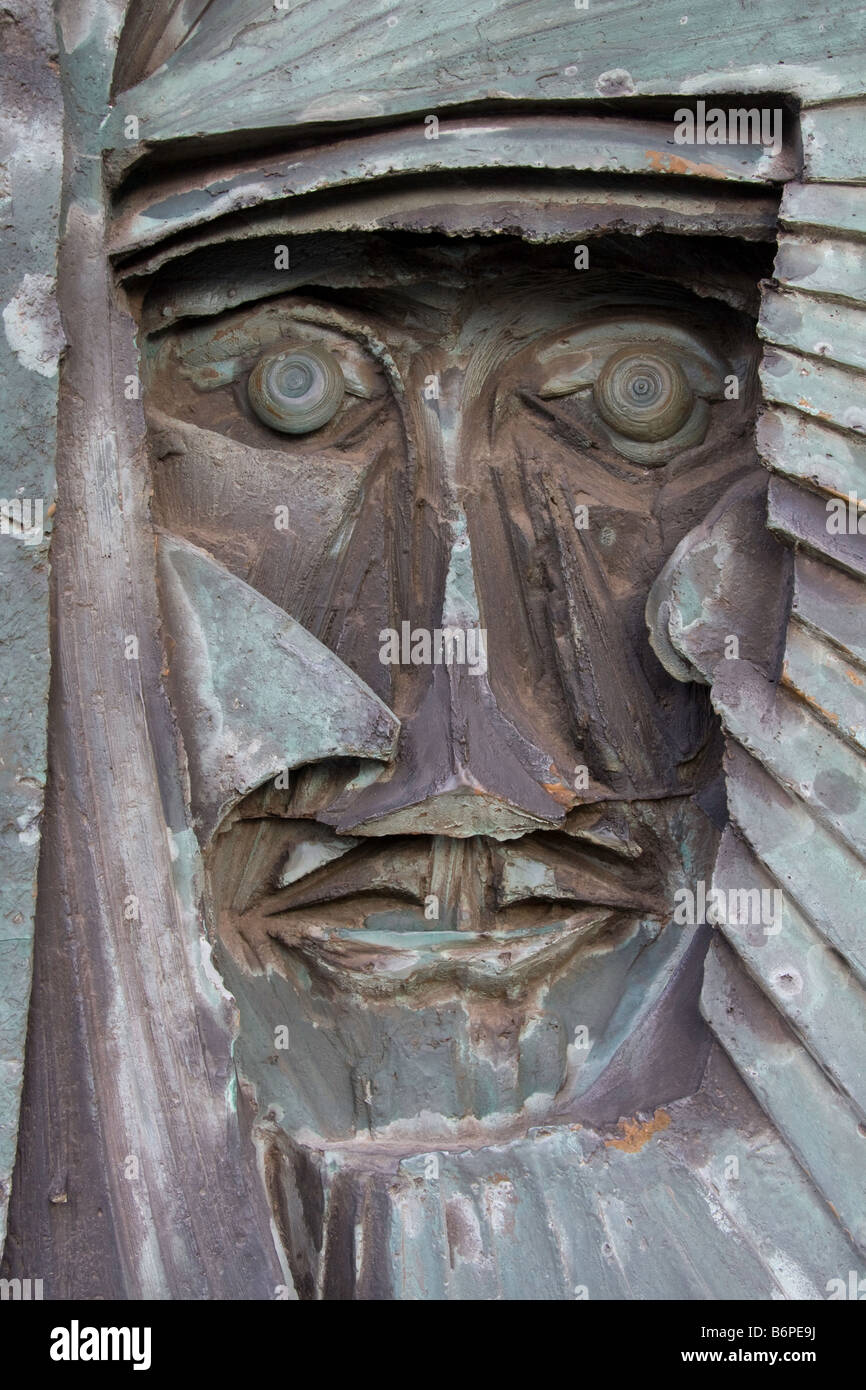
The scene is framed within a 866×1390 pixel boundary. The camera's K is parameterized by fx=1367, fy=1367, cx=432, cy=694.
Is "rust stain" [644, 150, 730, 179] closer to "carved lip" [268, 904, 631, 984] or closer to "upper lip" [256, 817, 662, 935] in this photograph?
"upper lip" [256, 817, 662, 935]

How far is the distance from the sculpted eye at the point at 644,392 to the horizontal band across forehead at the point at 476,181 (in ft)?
1.01

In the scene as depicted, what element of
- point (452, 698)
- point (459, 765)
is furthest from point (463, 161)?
point (459, 765)

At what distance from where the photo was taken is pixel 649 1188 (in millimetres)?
2395

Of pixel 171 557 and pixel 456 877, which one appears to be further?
Answer: pixel 456 877

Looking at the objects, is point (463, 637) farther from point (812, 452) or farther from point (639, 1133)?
point (639, 1133)

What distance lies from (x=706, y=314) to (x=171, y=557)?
122 centimetres

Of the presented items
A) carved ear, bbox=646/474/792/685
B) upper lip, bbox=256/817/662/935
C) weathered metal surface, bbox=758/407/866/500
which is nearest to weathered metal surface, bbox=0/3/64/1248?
upper lip, bbox=256/817/662/935

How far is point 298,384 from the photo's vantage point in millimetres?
2795

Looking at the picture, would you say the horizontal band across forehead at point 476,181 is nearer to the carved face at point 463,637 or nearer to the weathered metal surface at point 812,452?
the carved face at point 463,637

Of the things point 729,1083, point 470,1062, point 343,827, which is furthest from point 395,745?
point 729,1083

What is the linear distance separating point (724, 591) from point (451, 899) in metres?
0.81

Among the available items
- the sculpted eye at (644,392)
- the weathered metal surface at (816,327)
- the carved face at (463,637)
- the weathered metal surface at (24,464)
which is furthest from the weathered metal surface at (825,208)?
the weathered metal surface at (24,464)

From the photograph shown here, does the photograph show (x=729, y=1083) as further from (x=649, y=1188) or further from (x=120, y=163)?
(x=120, y=163)

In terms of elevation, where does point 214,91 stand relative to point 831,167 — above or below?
above
